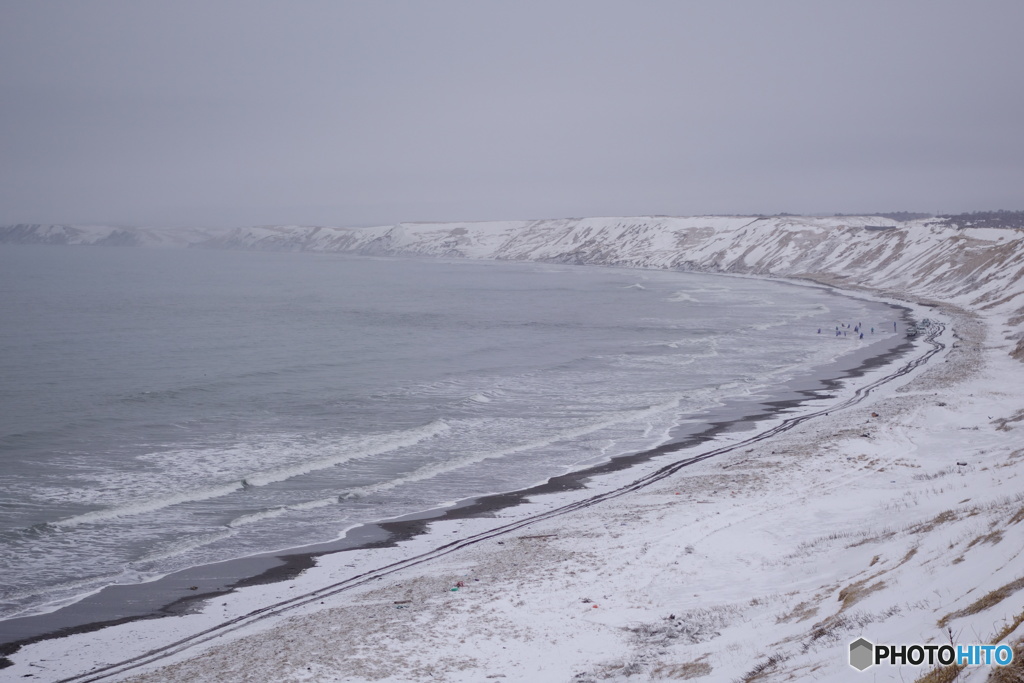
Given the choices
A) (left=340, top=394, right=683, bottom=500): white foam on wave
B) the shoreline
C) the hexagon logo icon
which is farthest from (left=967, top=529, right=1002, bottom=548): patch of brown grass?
(left=340, top=394, right=683, bottom=500): white foam on wave

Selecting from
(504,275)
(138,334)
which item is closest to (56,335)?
(138,334)

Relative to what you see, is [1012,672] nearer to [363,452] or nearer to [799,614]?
[799,614]

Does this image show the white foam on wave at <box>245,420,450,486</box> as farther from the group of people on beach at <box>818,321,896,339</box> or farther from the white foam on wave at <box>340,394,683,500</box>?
the group of people on beach at <box>818,321,896,339</box>

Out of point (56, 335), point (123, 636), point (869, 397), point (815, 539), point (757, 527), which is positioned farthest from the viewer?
point (56, 335)

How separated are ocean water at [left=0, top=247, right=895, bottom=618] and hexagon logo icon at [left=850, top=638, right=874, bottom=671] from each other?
43.7 feet

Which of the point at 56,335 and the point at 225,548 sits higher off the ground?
the point at 56,335

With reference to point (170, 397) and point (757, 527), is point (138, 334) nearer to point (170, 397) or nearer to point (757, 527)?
point (170, 397)

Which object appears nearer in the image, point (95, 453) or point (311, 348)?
point (95, 453)

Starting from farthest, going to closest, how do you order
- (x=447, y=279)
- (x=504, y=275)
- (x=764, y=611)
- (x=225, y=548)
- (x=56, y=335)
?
(x=504, y=275) → (x=447, y=279) → (x=56, y=335) → (x=225, y=548) → (x=764, y=611)

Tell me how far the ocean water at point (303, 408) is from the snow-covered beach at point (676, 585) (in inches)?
122

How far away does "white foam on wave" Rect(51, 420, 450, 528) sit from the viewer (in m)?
20.0

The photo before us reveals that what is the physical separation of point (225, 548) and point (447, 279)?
11807 cm

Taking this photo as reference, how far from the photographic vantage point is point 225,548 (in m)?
18.1

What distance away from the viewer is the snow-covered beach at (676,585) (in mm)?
9773
